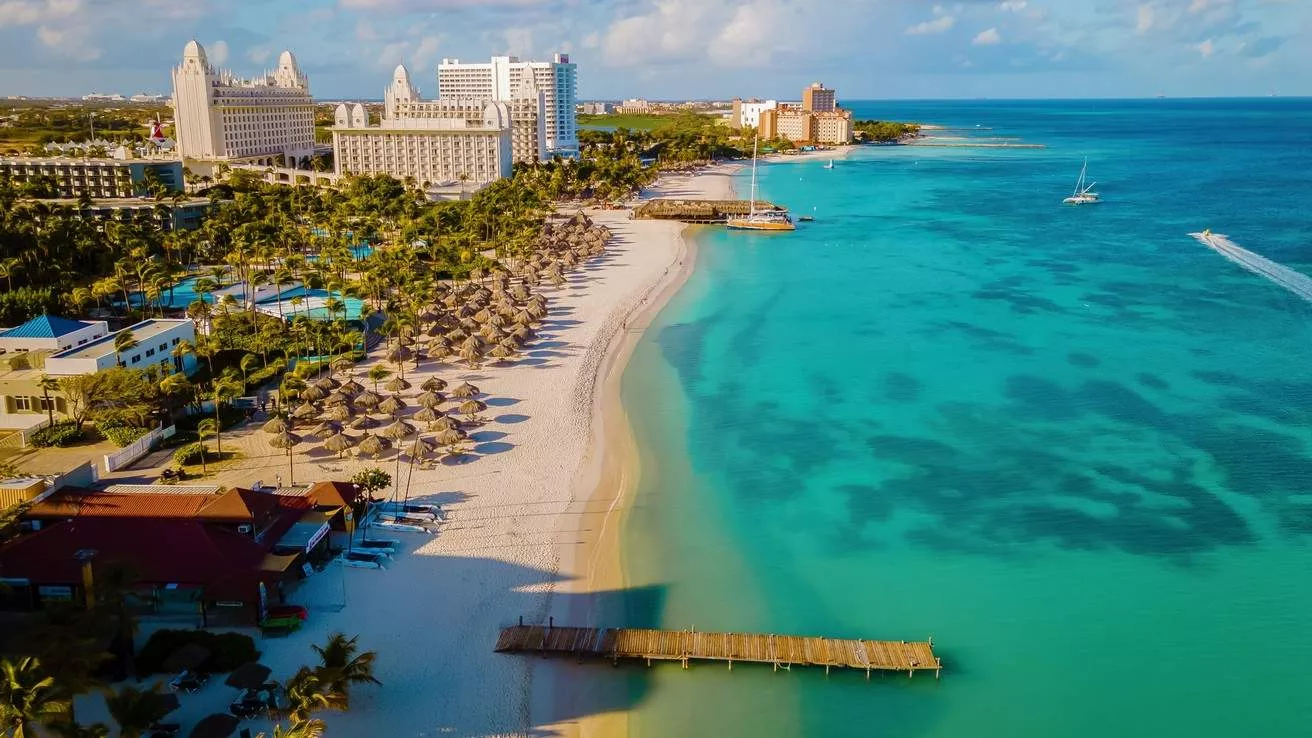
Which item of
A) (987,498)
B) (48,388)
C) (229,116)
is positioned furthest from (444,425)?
(229,116)

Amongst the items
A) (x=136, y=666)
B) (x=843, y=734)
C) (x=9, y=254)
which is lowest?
(x=843, y=734)

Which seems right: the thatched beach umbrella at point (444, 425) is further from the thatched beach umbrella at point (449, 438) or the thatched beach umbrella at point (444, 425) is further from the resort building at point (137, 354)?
the resort building at point (137, 354)

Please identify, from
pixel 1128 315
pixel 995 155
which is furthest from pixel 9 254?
pixel 995 155

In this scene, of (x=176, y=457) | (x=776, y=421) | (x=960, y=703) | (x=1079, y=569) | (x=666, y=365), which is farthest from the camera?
(x=666, y=365)

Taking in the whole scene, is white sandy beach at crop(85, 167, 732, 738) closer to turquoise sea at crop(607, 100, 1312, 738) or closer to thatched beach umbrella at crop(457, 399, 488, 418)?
thatched beach umbrella at crop(457, 399, 488, 418)

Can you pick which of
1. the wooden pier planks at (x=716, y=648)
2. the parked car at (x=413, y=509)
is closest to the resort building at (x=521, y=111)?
the parked car at (x=413, y=509)

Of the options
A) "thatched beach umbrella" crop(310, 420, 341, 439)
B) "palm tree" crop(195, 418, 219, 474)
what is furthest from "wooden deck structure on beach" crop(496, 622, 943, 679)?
"palm tree" crop(195, 418, 219, 474)

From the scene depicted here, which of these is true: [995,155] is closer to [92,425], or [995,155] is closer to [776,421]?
[776,421]
